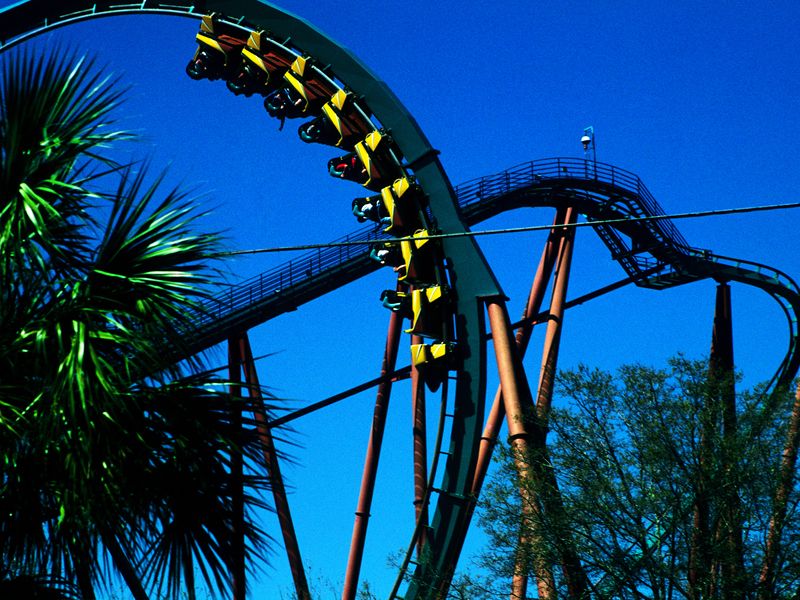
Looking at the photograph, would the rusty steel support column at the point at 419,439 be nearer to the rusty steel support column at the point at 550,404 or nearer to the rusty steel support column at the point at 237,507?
the rusty steel support column at the point at 550,404

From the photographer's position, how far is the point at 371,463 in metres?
22.3

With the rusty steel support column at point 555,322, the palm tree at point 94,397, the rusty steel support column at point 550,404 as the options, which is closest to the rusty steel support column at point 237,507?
the palm tree at point 94,397

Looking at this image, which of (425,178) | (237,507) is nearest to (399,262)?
(425,178)

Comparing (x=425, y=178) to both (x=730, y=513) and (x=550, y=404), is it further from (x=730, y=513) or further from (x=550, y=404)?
(x=730, y=513)

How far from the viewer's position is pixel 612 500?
18.3m

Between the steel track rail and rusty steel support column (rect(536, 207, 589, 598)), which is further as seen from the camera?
the steel track rail

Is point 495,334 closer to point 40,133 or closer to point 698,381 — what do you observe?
point 698,381

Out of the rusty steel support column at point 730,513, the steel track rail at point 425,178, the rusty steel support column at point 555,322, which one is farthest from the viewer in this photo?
the rusty steel support column at point 555,322

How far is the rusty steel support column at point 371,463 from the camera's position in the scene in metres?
21.5

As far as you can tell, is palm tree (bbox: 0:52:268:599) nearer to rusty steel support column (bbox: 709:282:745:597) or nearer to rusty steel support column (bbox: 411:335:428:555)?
rusty steel support column (bbox: 709:282:745:597)

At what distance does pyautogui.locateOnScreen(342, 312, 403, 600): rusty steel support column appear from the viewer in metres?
21.5

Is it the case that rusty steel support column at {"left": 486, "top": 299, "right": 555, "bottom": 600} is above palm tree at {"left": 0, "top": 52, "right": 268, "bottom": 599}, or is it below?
above

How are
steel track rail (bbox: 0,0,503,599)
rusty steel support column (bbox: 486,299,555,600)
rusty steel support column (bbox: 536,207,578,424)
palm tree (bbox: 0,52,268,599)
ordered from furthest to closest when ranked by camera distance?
1. rusty steel support column (bbox: 536,207,578,424)
2. steel track rail (bbox: 0,0,503,599)
3. rusty steel support column (bbox: 486,299,555,600)
4. palm tree (bbox: 0,52,268,599)

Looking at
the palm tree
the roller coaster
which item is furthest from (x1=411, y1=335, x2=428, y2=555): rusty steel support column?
the palm tree
